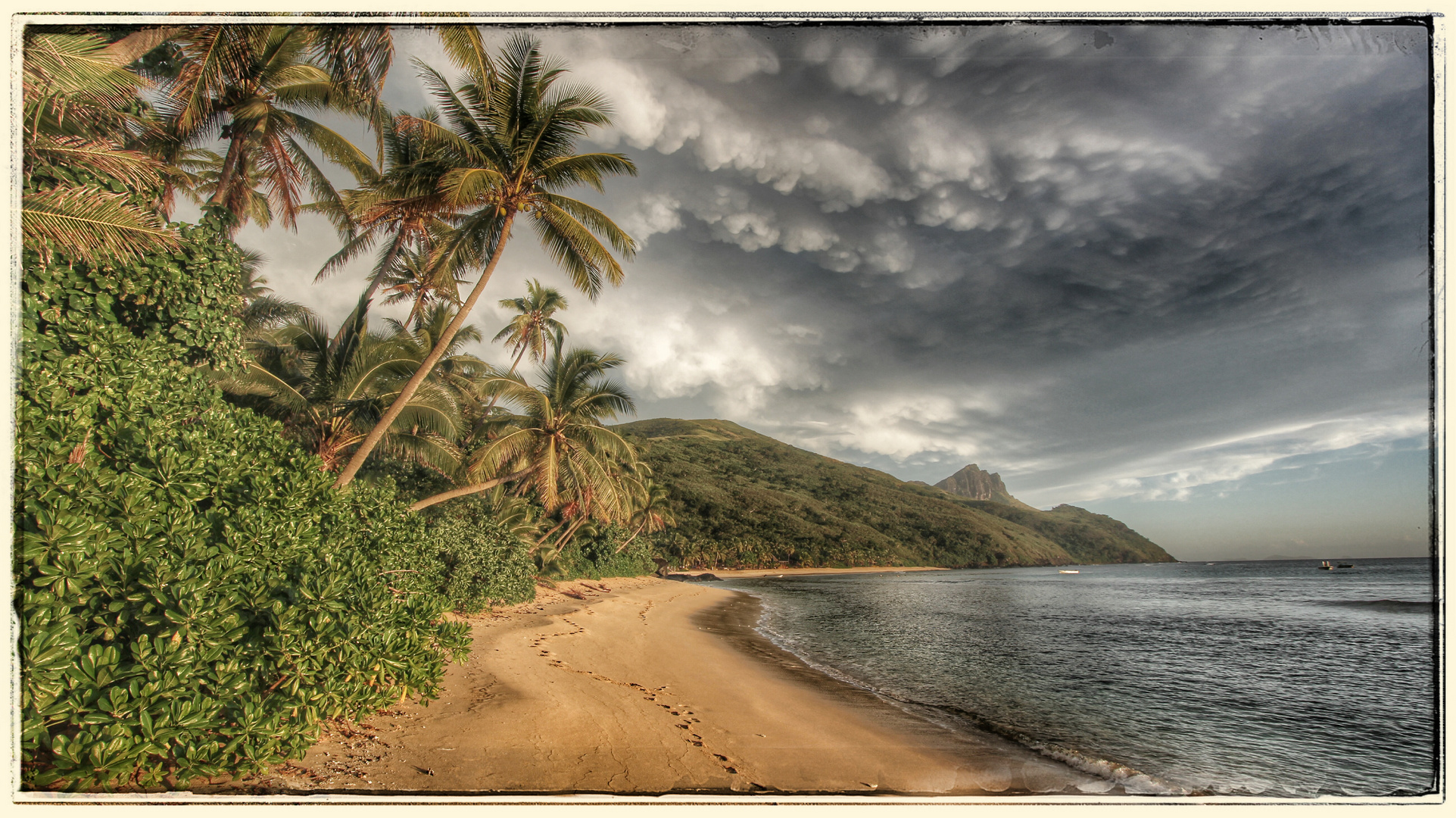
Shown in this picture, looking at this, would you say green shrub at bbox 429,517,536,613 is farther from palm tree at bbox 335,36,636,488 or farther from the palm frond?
the palm frond

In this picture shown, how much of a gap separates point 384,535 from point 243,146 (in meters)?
7.27

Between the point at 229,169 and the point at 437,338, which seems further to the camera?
the point at 437,338

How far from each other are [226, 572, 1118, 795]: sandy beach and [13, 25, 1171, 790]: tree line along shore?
451 millimetres

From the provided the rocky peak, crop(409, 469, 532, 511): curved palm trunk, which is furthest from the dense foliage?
the rocky peak

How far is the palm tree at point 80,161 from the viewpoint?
292 cm

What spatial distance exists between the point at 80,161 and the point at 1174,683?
53.4ft

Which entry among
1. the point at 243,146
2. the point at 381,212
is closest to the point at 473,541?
the point at 381,212

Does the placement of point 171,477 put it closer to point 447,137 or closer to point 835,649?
point 447,137

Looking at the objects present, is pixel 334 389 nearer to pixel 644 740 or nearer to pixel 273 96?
pixel 273 96

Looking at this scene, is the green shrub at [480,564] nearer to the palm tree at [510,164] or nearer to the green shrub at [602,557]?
the palm tree at [510,164]

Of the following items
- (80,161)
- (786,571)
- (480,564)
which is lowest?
(786,571)

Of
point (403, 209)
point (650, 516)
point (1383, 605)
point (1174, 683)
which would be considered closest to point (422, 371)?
point (403, 209)

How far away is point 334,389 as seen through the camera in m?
9.49

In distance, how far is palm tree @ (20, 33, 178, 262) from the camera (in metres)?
2.92
